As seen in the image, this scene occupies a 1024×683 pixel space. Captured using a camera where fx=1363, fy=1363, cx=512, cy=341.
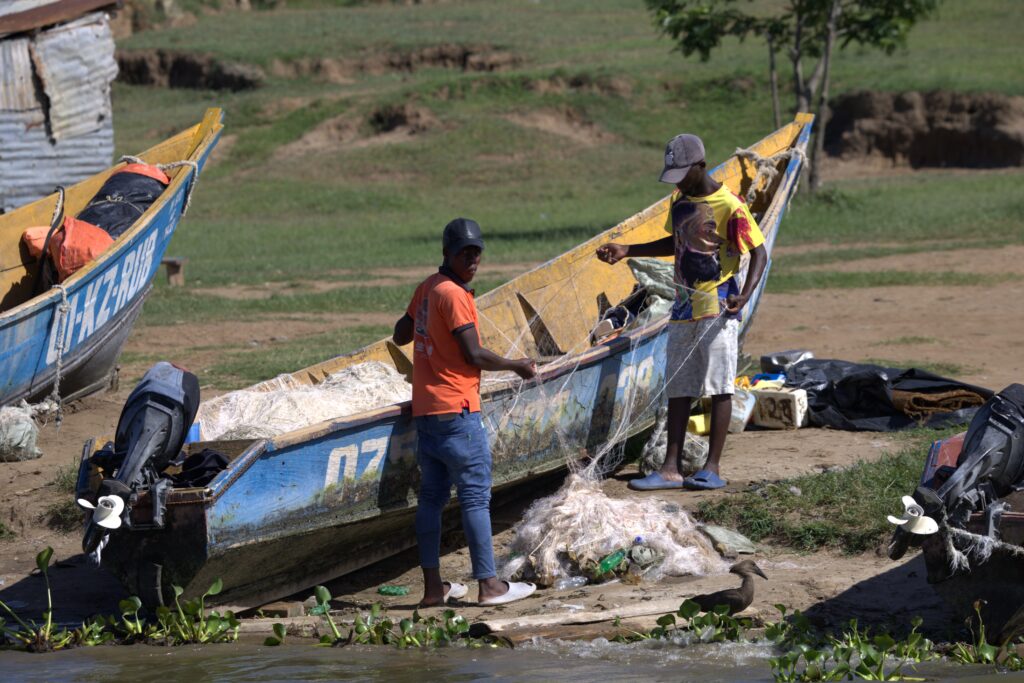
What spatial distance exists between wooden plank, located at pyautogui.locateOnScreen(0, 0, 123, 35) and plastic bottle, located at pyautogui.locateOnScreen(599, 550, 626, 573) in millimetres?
9552

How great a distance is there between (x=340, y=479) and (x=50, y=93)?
929 centimetres

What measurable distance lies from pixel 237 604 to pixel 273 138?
2875cm

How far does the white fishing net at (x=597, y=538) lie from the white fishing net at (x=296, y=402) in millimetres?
1231

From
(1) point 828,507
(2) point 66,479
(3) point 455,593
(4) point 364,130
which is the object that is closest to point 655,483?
(1) point 828,507

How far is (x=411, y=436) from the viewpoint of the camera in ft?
20.7

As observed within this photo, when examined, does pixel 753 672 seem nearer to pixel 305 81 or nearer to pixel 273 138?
pixel 273 138

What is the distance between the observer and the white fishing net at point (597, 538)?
616cm

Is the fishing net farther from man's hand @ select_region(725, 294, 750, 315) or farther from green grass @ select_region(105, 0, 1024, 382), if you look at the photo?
green grass @ select_region(105, 0, 1024, 382)

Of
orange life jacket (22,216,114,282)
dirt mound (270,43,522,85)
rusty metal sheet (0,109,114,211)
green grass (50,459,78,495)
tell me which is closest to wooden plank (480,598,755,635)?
green grass (50,459,78,495)

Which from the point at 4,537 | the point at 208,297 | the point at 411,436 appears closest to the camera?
the point at 411,436

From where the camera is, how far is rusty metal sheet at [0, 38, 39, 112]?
1341 cm

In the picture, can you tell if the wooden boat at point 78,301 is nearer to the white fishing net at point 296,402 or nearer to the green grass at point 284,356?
the green grass at point 284,356

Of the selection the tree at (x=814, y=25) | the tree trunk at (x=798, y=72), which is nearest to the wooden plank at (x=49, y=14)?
the tree at (x=814, y=25)

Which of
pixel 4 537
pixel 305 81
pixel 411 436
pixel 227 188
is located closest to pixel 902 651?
pixel 411 436
